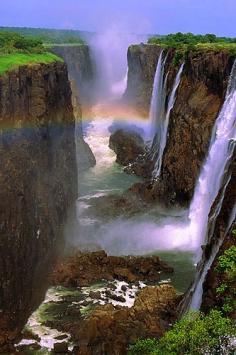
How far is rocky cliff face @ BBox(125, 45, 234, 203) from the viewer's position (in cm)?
3656

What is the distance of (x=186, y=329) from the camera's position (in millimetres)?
12352

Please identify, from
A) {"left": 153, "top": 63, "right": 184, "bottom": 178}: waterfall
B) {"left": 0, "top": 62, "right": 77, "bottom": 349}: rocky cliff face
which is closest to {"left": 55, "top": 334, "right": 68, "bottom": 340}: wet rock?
{"left": 0, "top": 62, "right": 77, "bottom": 349}: rocky cliff face

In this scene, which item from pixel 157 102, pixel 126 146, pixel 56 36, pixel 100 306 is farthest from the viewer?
pixel 56 36

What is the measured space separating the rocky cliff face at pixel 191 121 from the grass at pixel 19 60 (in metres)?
10.1

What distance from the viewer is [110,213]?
39.4m

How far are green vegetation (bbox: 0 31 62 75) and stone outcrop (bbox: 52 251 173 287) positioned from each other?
10.5 metres

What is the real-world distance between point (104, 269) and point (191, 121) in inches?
527

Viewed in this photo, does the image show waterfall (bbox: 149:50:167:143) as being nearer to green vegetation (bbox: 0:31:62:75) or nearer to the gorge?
the gorge

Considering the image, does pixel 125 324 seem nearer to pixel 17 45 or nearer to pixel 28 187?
pixel 28 187

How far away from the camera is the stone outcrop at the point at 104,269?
29141 mm

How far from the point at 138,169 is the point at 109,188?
15.7 feet

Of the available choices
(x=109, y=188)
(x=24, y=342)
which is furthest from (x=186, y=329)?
(x=109, y=188)

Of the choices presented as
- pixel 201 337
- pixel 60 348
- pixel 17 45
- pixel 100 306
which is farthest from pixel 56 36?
pixel 201 337

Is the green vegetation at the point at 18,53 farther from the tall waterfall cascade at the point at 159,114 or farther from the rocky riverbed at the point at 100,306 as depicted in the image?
the tall waterfall cascade at the point at 159,114
